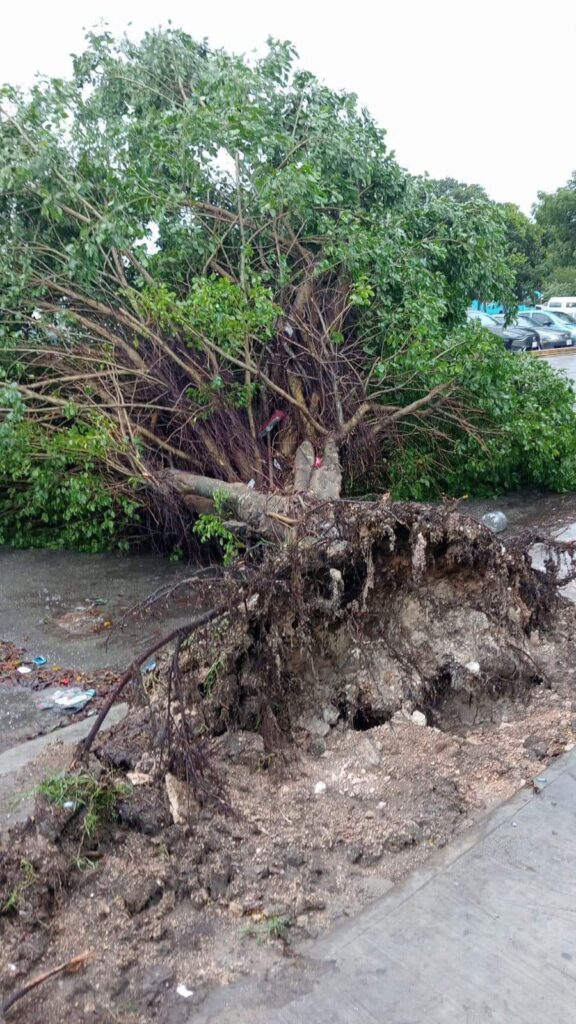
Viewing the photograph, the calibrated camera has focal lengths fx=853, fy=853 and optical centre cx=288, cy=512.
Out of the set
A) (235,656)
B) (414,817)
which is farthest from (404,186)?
(414,817)

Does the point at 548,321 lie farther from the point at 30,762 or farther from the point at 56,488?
the point at 30,762

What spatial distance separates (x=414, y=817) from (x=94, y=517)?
5021 millimetres

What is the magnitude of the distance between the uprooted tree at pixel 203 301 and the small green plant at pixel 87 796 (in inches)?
121

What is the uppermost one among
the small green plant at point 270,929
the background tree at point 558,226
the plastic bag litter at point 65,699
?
the background tree at point 558,226

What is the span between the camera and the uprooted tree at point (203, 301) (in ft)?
21.5

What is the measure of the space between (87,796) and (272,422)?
14.2ft

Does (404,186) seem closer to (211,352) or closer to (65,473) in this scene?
(211,352)

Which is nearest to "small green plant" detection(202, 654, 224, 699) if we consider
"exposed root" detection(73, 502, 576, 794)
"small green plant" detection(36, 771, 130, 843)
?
"exposed root" detection(73, 502, 576, 794)

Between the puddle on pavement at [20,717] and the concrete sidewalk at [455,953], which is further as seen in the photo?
the puddle on pavement at [20,717]

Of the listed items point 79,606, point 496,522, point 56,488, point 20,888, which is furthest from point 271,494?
point 20,888

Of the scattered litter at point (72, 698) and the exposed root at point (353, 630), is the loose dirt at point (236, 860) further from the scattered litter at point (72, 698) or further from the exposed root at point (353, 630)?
the scattered litter at point (72, 698)

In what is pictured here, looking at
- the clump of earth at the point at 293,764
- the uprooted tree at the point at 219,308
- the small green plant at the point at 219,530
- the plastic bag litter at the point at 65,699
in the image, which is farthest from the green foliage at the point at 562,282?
the plastic bag litter at the point at 65,699

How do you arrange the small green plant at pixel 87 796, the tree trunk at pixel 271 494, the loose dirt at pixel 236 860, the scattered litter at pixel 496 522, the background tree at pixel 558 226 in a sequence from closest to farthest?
the loose dirt at pixel 236 860 → the small green plant at pixel 87 796 → the tree trunk at pixel 271 494 → the scattered litter at pixel 496 522 → the background tree at pixel 558 226

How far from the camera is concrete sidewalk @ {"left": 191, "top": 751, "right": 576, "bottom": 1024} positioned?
228 cm
